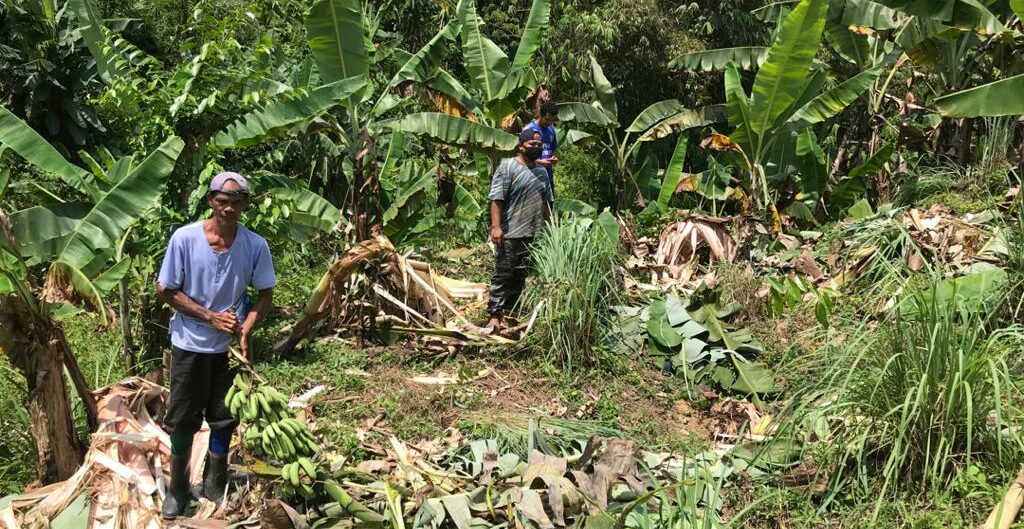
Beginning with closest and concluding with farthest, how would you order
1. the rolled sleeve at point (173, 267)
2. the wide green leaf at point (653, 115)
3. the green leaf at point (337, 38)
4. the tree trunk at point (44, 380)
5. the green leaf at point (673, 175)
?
the rolled sleeve at point (173, 267) → the tree trunk at point (44, 380) → the green leaf at point (337, 38) → the green leaf at point (673, 175) → the wide green leaf at point (653, 115)

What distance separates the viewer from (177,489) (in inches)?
161

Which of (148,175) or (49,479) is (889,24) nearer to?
(148,175)

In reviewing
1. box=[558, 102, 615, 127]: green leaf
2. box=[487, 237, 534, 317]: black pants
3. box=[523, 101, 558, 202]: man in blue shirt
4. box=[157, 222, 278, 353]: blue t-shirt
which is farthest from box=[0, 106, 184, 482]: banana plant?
box=[558, 102, 615, 127]: green leaf

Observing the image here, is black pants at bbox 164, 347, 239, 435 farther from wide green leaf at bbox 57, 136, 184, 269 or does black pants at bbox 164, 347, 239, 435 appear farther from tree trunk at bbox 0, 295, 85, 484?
wide green leaf at bbox 57, 136, 184, 269

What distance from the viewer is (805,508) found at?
12.7ft

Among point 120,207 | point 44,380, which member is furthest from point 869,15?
point 44,380

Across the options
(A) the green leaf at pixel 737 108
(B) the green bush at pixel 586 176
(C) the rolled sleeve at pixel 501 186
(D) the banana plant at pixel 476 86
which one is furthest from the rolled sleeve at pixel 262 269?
(B) the green bush at pixel 586 176

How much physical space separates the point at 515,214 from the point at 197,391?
3.06 m

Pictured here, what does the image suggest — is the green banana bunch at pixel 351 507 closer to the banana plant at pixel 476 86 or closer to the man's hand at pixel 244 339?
the man's hand at pixel 244 339

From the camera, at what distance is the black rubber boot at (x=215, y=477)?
415 centimetres

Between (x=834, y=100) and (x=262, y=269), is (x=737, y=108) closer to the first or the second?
(x=834, y=100)

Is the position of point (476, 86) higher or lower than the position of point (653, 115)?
higher

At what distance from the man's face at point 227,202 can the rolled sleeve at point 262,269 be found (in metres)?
0.29

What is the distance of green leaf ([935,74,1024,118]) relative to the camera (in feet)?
18.4
